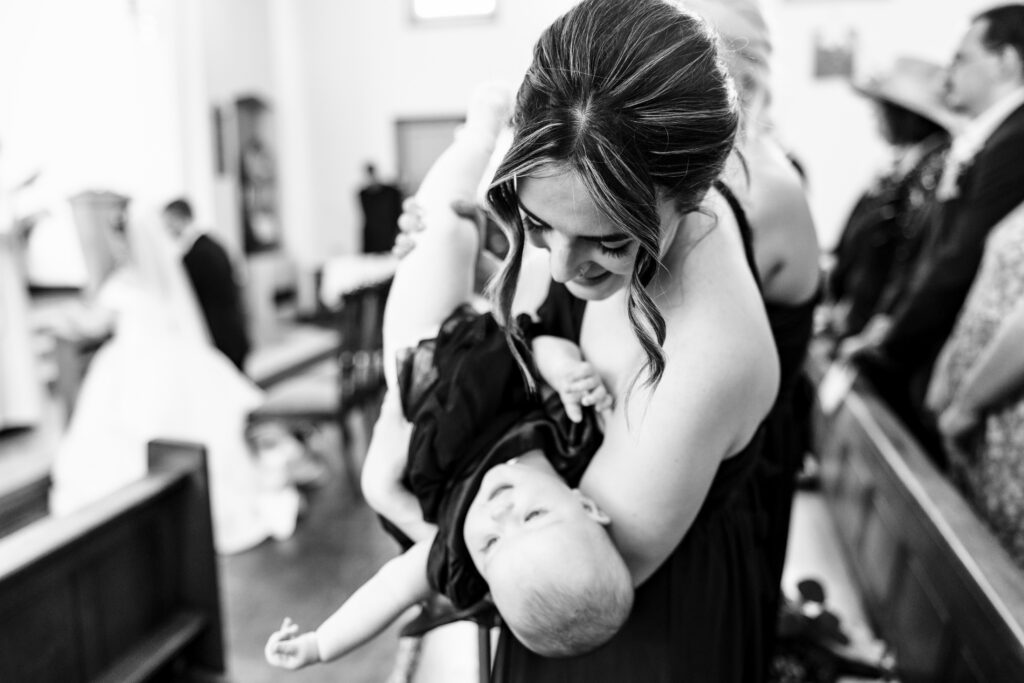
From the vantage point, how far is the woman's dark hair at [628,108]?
0.71m

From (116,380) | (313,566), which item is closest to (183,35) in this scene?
(116,380)

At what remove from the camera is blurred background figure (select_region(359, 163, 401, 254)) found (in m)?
8.66

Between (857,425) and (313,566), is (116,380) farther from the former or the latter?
(857,425)

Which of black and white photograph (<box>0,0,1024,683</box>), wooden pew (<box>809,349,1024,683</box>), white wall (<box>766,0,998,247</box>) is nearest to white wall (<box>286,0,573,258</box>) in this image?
white wall (<box>766,0,998,247</box>)

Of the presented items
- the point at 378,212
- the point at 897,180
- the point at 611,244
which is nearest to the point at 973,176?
the point at 897,180

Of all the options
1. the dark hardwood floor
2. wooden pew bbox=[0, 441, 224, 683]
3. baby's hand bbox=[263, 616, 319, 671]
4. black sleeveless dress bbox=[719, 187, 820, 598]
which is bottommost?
the dark hardwood floor

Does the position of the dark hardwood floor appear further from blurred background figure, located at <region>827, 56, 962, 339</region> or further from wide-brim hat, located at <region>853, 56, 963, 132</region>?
wide-brim hat, located at <region>853, 56, 963, 132</region>

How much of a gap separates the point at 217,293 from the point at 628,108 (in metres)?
4.09

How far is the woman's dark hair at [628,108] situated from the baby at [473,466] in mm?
268

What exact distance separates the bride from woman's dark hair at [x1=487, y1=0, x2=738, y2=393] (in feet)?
10.0

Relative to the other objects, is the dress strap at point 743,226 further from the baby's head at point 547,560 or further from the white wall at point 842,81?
the white wall at point 842,81

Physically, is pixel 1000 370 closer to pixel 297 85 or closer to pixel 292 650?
pixel 292 650

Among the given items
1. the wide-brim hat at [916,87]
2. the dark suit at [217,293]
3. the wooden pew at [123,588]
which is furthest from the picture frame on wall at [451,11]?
the wooden pew at [123,588]

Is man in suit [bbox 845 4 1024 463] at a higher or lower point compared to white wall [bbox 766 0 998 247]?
lower
